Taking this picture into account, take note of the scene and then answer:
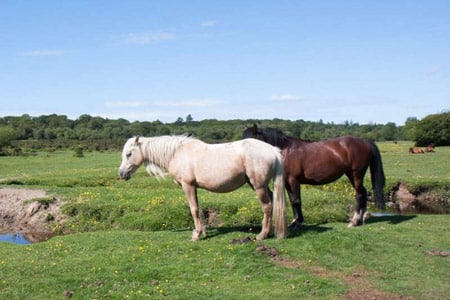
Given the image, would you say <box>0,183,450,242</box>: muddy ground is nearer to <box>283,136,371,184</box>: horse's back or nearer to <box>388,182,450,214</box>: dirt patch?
<box>388,182,450,214</box>: dirt patch

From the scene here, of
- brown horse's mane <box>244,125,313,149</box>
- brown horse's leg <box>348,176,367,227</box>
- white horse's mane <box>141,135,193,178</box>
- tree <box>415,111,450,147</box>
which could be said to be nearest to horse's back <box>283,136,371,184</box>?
brown horse's mane <box>244,125,313,149</box>

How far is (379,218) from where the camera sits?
13.6 m

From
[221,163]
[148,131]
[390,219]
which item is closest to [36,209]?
[221,163]

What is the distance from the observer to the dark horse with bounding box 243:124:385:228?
12188 mm

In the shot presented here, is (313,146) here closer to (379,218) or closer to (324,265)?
(379,218)

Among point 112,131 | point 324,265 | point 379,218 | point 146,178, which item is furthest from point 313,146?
point 112,131

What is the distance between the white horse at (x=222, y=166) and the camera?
33.3ft

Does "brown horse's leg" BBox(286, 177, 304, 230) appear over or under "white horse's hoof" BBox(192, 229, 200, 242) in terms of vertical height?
over

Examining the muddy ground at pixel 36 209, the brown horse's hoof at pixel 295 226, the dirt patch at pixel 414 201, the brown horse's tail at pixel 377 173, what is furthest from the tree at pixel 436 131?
the brown horse's hoof at pixel 295 226

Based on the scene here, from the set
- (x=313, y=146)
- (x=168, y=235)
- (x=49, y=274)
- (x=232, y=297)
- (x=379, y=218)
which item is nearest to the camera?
(x=232, y=297)

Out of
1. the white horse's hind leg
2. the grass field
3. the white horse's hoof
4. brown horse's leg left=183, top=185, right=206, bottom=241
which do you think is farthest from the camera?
the white horse's hind leg

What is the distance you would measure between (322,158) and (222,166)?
333cm

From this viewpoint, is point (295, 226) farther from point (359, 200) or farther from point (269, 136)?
point (269, 136)

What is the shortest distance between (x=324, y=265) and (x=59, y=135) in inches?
3973
